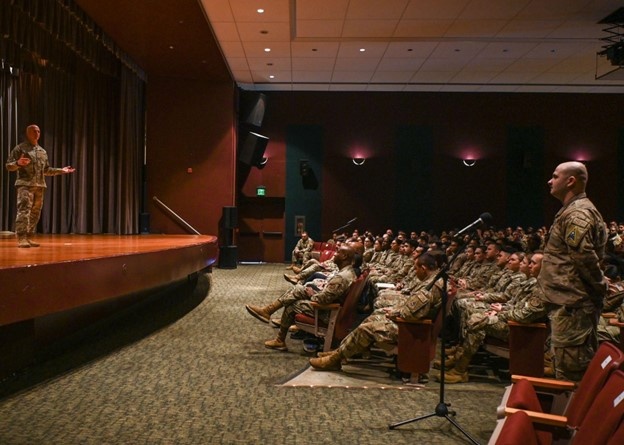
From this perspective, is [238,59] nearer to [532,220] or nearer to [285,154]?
[285,154]

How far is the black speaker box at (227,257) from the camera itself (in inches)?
483

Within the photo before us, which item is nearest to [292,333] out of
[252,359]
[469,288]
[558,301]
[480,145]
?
[252,359]

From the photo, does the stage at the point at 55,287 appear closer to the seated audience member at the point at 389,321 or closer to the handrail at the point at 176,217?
the seated audience member at the point at 389,321

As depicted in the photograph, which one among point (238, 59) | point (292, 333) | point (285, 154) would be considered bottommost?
point (292, 333)

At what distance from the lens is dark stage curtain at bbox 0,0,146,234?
7.88 metres

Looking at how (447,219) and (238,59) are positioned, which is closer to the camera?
(238,59)

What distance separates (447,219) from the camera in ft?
46.3

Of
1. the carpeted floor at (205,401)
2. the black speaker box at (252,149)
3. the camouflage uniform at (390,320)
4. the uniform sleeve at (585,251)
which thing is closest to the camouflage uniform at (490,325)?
the carpeted floor at (205,401)

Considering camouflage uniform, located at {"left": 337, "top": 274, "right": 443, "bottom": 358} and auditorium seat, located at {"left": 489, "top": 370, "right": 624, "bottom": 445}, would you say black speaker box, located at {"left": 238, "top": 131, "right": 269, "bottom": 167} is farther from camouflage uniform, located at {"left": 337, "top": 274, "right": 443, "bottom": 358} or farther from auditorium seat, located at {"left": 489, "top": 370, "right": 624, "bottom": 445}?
auditorium seat, located at {"left": 489, "top": 370, "right": 624, "bottom": 445}

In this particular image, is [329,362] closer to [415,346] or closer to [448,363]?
[415,346]

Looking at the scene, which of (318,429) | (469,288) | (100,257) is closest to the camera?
(318,429)

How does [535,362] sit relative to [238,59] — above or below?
below

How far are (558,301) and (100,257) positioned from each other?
3097 millimetres

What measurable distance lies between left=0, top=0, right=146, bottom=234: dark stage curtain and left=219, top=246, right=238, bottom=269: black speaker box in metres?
1.86
